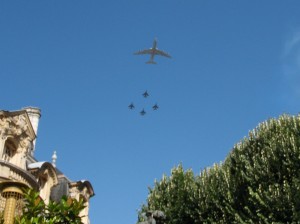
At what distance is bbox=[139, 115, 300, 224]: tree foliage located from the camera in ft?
86.1

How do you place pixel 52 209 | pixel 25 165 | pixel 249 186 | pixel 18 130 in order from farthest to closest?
pixel 25 165
pixel 18 130
pixel 249 186
pixel 52 209

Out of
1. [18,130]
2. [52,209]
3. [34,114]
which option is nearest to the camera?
[52,209]

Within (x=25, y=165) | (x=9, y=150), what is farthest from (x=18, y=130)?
(x=25, y=165)

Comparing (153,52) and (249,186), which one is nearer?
(249,186)

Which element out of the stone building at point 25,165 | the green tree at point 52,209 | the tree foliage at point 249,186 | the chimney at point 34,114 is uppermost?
the chimney at point 34,114

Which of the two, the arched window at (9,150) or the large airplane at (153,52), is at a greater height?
the large airplane at (153,52)

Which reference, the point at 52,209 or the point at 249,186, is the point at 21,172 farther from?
the point at 249,186

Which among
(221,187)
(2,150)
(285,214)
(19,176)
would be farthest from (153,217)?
(2,150)

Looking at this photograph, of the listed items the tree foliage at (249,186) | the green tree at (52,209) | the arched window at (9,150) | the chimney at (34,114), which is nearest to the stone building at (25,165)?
the arched window at (9,150)

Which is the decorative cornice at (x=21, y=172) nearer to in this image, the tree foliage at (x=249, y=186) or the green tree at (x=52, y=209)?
the tree foliage at (x=249, y=186)

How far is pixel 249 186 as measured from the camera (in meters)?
28.1

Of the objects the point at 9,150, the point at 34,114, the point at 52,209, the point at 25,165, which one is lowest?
the point at 52,209

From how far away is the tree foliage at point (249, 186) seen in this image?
26258mm

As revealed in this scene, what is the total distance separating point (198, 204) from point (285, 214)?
535 centimetres
